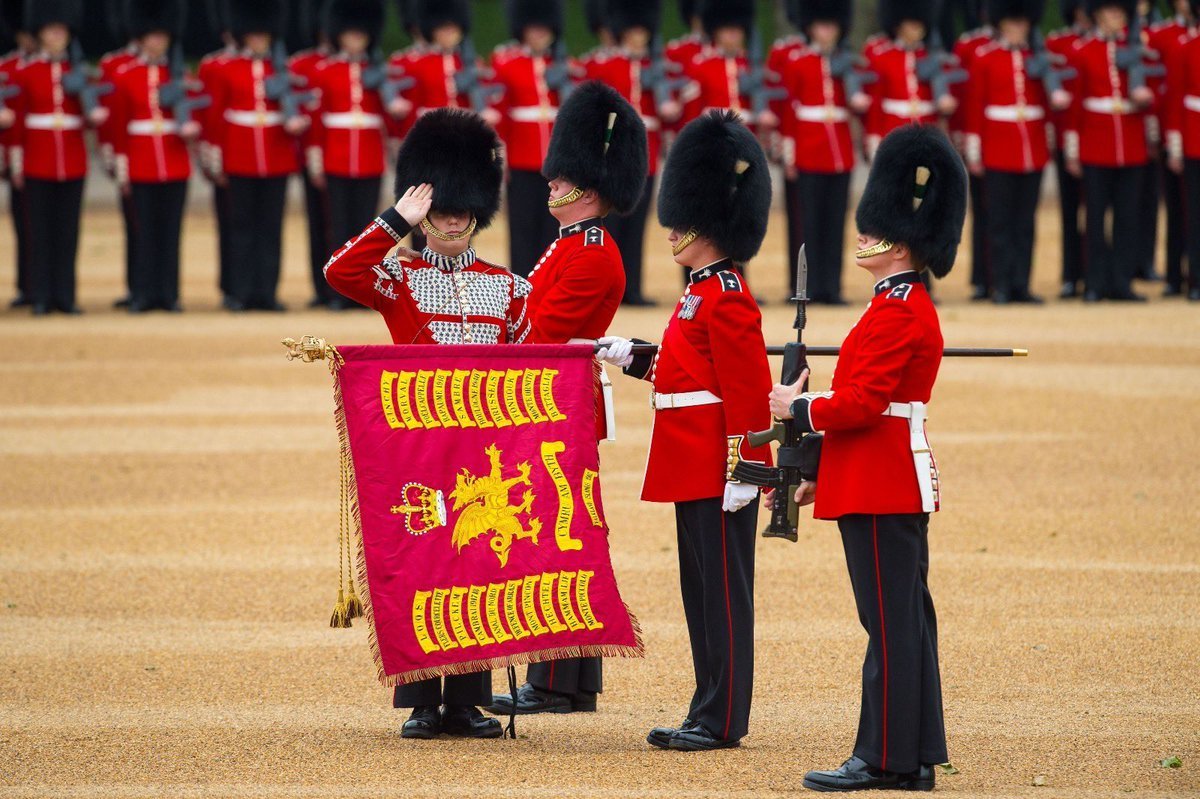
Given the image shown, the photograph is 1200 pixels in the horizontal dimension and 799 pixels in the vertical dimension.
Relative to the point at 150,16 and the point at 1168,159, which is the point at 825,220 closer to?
the point at 1168,159

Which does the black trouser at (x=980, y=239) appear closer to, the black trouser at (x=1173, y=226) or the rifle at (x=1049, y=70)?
the rifle at (x=1049, y=70)

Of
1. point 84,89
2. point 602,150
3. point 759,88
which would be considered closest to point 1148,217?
point 759,88

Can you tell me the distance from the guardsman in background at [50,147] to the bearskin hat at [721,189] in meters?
9.13

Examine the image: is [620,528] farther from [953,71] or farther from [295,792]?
[953,71]

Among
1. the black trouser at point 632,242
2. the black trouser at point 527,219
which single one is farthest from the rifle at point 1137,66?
the black trouser at point 527,219

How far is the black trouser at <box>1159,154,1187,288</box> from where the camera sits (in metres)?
13.7

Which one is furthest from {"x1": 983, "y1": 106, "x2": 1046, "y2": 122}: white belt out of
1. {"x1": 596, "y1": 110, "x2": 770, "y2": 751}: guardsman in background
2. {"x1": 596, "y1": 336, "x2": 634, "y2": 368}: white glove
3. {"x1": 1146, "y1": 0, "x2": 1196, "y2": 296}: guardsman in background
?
{"x1": 596, "y1": 336, "x2": 634, "y2": 368}: white glove

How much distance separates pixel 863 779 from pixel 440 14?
10413mm

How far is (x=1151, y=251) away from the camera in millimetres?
14539

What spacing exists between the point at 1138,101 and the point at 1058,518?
6320 millimetres

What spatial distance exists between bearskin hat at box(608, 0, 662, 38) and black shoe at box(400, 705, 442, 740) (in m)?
9.74

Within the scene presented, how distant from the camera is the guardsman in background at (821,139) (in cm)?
1355

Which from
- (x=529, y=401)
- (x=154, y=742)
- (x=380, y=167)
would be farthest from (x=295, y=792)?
(x=380, y=167)

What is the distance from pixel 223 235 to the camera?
559 inches
